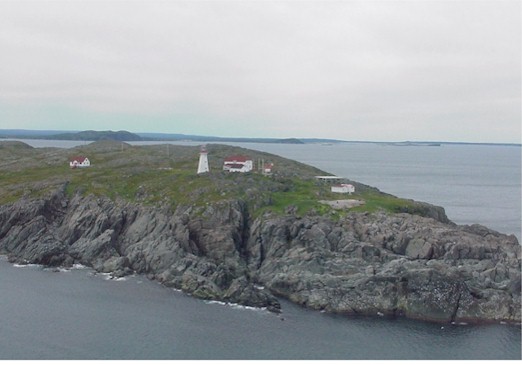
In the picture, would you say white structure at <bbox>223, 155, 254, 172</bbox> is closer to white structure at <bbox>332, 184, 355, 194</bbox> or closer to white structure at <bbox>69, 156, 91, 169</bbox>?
white structure at <bbox>332, 184, 355, 194</bbox>

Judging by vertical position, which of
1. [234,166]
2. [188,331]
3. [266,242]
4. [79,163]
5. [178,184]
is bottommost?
[188,331]

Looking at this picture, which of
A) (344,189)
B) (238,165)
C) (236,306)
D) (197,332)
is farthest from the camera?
(238,165)

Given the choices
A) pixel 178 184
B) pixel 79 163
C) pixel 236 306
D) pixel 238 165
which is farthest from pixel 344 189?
pixel 79 163

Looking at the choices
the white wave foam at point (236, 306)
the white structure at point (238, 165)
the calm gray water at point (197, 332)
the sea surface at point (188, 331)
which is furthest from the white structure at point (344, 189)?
the white wave foam at point (236, 306)

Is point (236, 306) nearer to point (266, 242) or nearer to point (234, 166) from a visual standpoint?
point (266, 242)

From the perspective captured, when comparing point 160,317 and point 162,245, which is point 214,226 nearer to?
point 162,245
